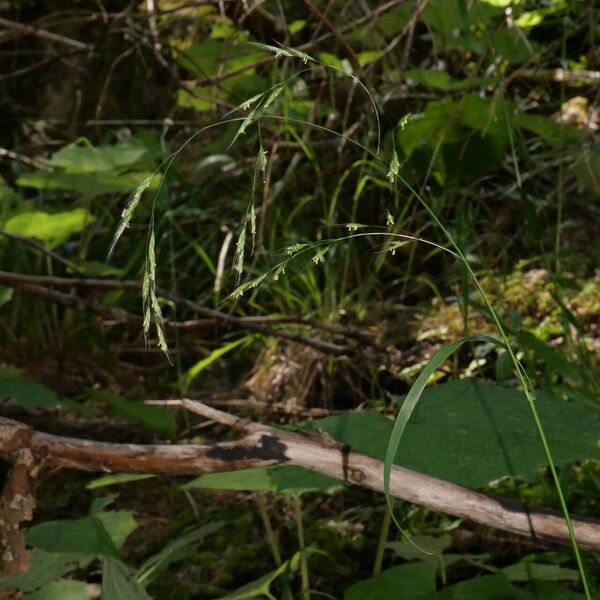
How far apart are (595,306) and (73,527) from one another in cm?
157

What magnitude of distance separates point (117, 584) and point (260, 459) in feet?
0.77

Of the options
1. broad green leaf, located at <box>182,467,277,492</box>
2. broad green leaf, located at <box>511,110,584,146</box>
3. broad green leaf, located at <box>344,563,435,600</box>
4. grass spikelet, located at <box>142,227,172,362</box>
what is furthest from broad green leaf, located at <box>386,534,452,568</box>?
broad green leaf, located at <box>511,110,584,146</box>

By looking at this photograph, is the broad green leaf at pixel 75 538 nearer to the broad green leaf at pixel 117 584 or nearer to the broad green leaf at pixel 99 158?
the broad green leaf at pixel 117 584

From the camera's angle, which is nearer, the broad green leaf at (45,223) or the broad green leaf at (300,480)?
the broad green leaf at (300,480)

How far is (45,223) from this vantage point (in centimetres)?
211

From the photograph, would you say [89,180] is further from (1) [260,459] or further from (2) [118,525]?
(1) [260,459]

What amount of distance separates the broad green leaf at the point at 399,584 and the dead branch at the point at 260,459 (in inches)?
5.2

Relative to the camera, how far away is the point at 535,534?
33.3 inches

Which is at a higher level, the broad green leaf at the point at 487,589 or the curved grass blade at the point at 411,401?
the curved grass blade at the point at 411,401

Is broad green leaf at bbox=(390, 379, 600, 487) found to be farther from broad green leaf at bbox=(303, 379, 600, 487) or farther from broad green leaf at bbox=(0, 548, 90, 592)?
→ broad green leaf at bbox=(0, 548, 90, 592)

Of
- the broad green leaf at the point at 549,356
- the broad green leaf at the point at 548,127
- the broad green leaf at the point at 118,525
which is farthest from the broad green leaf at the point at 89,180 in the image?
the broad green leaf at the point at 549,356

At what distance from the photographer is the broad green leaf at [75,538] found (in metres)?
0.99

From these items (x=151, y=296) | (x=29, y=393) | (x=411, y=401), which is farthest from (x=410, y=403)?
(x=29, y=393)

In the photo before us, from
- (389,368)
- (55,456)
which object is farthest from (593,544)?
(389,368)
